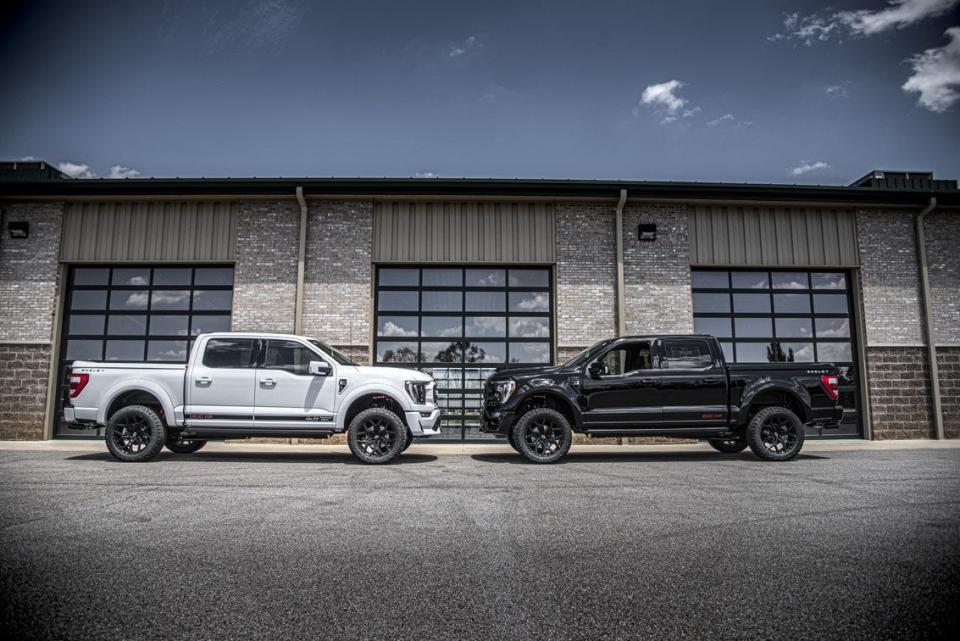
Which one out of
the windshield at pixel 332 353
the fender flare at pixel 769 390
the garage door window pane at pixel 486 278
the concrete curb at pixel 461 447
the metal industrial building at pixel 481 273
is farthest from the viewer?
the garage door window pane at pixel 486 278

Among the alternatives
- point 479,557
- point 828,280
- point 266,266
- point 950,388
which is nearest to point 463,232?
point 266,266

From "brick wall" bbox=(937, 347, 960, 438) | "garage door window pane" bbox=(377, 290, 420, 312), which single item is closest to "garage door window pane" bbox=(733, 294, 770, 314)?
"brick wall" bbox=(937, 347, 960, 438)

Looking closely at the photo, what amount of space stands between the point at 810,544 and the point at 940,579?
890 mm

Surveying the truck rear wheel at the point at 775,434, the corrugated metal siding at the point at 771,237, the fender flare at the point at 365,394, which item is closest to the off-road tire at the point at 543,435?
the fender flare at the point at 365,394

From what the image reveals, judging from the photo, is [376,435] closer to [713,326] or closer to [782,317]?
[713,326]

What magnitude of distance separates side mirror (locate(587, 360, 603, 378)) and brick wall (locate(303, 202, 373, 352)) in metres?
5.59

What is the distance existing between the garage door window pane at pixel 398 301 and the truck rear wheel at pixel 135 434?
5620mm

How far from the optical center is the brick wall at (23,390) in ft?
40.5

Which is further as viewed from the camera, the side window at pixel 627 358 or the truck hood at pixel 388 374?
the side window at pixel 627 358

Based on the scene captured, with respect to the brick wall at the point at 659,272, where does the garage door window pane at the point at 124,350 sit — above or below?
below

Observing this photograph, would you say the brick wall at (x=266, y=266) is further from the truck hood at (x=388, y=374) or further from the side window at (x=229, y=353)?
the truck hood at (x=388, y=374)

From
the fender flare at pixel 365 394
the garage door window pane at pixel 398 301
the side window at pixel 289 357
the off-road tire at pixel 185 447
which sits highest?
the garage door window pane at pixel 398 301

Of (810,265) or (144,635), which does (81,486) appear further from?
(810,265)

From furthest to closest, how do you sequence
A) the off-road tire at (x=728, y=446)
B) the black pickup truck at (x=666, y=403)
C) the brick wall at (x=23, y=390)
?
the brick wall at (x=23, y=390), the off-road tire at (x=728, y=446), the black pickup truck at (x=666, y=403)
